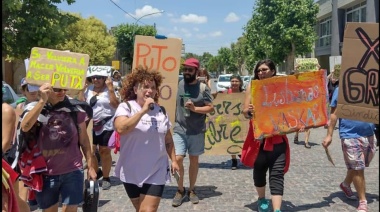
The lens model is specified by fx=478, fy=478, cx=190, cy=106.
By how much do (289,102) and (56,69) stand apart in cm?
268

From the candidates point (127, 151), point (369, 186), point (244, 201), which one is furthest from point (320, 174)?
point (127, 151)

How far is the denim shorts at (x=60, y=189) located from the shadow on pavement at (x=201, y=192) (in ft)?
8.35

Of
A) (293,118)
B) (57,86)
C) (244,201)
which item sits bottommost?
(244,201)

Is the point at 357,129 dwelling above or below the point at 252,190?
above

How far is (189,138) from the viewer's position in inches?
238

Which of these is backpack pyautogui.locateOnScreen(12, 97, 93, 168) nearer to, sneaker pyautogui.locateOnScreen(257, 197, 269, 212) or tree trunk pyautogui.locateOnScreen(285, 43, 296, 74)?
sneaker pyautogui.locateOnScreen(257, 197, 269, 212)

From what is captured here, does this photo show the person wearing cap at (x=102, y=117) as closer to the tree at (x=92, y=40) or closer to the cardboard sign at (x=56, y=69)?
the cardboard sign at (x=56, y=69)

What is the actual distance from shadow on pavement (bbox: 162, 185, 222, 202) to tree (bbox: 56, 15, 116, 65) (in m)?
37.9

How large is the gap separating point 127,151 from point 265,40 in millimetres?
37568

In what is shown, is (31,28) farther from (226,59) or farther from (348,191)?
(226,59)

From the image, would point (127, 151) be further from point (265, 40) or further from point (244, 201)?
point (265, 40)

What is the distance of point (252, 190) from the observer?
6727mm

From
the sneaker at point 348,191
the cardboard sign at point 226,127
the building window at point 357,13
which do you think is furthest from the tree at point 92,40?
the sneaker at point 348,191

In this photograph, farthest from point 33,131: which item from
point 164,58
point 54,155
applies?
point 164,58
